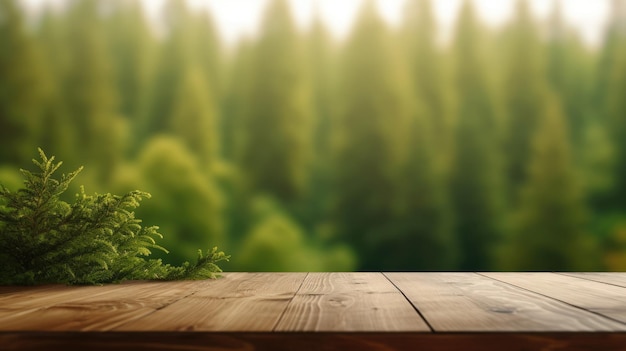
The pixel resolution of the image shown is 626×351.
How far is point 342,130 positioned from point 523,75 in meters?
1.58

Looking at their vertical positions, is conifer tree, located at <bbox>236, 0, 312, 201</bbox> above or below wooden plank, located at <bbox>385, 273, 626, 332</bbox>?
above

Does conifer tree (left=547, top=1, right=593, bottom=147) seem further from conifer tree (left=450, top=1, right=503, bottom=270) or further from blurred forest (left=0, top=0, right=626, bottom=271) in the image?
conifer tree (left=450, top=1, right=503, bottom=270)

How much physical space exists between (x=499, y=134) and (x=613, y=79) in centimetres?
96

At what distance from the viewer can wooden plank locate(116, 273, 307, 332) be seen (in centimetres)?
85

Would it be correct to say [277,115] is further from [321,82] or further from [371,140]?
[371,140]

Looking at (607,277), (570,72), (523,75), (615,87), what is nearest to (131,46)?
(523,75)

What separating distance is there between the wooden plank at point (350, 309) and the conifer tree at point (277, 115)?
3.19 m

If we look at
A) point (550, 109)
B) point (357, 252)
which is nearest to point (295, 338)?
point (357, 252)

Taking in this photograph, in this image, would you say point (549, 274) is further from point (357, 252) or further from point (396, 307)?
point (357, 252)

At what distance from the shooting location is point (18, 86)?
4527 millimetres

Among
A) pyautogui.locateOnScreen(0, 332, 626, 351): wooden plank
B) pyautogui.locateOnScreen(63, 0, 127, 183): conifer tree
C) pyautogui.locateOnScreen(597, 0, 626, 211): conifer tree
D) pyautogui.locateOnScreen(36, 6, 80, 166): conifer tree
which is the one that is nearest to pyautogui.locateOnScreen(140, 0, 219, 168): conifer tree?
pyautogui.locateOnScreen(63, 0, 127, 183): conifer tree

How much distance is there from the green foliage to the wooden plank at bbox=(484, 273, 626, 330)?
36.2 inches

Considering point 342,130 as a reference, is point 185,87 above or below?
above

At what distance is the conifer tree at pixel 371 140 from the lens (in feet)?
15.0
